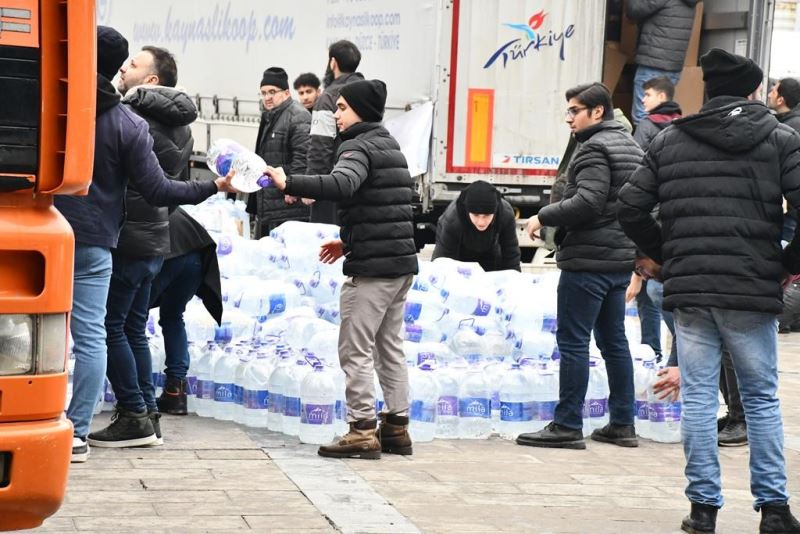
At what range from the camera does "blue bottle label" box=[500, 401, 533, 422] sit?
28.2ft

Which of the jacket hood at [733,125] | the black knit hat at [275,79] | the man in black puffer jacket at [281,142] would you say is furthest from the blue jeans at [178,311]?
the black knit hat at [275,79]

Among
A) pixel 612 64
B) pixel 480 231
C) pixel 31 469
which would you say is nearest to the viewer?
pixel 31 469

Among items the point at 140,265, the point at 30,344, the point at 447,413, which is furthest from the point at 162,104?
the point at 30,344

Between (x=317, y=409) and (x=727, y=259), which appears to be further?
(x=317, y=409)

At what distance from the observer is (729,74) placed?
6484 mm

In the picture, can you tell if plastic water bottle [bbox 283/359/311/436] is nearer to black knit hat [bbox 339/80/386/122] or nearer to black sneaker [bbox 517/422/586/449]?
black sneaker [bbox 517/422/586/449]

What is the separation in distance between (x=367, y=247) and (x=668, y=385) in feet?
6.36

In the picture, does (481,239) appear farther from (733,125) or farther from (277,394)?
(733,125)

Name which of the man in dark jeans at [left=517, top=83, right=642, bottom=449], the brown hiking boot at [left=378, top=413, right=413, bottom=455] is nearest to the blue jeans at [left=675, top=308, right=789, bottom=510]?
the man in dark jeans at [left=517, top=83, right=642, bottom=449]

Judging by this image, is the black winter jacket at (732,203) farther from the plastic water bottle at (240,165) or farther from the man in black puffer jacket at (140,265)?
the man in black puffer jacket at (140,265)

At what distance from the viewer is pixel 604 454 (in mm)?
8258

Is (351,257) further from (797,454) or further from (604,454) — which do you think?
(797,454)

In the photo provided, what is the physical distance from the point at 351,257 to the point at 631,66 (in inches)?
354

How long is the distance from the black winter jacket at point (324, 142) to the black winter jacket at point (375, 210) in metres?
4.36
